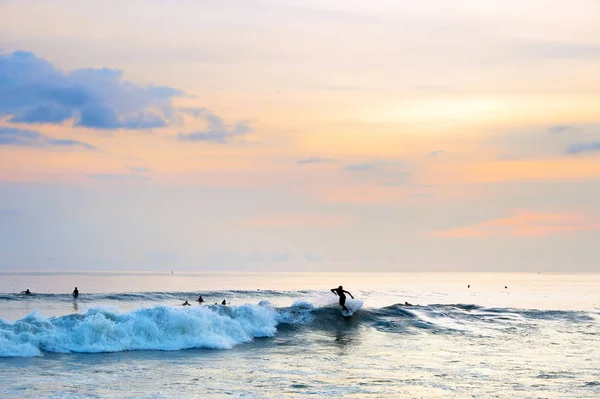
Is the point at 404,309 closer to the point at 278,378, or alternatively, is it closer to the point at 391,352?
the point at 391,352

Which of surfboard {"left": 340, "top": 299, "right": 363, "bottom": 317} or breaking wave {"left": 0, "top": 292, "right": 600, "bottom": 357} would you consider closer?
breaking wave {"left": 0, "top": 292, "right": 600, "bottom": 357}

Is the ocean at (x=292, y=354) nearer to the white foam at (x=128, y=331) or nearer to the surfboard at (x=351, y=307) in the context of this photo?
the white foam at (x=128, y=331)

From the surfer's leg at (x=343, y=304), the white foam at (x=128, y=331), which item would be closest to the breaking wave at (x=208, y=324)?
the white foam at (x=128, y=331)

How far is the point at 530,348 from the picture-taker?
27.1 m

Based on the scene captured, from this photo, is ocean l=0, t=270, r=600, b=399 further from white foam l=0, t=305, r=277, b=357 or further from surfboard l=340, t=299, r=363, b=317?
surfboard l=340, t=299, r=363, b=317

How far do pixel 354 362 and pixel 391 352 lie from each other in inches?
131

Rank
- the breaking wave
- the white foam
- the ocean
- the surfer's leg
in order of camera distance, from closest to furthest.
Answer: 1. the ocean
2. the white foam
3. the breaking wave
4. the surfer's leg

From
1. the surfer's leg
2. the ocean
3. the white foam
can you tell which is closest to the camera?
the ocean

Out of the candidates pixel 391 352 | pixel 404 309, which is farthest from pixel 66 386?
pixel 404 309

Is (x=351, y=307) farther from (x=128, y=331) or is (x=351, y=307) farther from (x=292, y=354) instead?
(x=128, y=331)

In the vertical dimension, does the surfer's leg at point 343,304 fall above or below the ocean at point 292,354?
above

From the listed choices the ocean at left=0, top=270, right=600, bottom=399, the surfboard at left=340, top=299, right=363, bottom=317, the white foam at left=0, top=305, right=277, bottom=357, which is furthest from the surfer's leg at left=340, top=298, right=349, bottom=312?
the white foam at left=0, top=305, right=277, bottom=357

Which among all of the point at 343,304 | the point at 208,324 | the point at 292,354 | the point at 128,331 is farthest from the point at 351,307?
the point at 128,331

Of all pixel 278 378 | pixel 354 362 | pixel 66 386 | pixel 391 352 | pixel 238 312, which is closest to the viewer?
pixel 66 386
